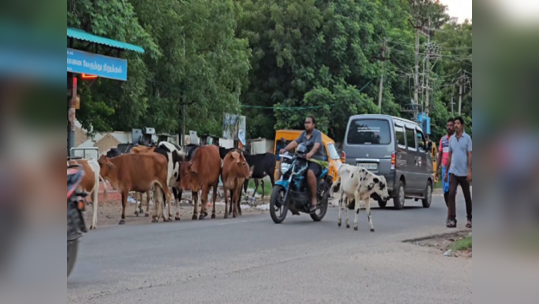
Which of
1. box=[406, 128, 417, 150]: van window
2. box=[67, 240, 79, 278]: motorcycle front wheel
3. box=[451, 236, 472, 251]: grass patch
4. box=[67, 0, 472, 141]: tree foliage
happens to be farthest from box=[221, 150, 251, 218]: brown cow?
box=[67, 240, 79, 278]: motorcycle front wheel

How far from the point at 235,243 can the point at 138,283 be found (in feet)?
11.2

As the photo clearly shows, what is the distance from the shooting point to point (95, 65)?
15.8 metres

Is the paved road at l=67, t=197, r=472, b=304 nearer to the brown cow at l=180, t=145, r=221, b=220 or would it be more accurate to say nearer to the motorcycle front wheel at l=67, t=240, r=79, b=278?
the motorcycle front wheel at l=67, t=240, r=79, b=278

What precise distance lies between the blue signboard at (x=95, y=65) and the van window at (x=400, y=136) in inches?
292

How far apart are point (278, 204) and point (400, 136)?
6.92 m

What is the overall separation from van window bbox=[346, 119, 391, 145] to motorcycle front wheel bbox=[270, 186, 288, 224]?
618 centimetres

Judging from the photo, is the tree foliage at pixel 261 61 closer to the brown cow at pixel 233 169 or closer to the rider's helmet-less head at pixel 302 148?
the brown cow at pixel 233 169

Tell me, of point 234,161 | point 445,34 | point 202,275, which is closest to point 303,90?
point 445,34

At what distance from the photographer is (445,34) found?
43344 millimetres

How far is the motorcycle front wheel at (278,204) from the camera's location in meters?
13.5

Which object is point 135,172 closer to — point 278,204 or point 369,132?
point 278,204

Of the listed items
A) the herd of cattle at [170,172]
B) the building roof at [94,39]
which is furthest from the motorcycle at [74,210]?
the building roof at [94,39]

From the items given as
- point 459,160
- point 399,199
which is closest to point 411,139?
point 399,199

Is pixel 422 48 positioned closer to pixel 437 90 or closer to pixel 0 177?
pixel 437 90
